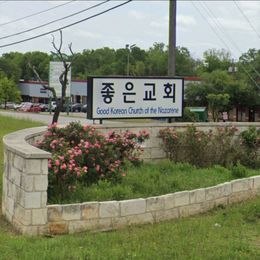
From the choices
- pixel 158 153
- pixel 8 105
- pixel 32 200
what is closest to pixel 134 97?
pixel 158 153

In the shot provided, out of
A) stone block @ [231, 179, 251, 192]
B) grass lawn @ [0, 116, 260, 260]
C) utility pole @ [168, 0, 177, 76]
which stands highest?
utility pole @ [168, 0, 177, 76]

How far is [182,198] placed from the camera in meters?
7.75

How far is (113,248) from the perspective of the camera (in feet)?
19.1

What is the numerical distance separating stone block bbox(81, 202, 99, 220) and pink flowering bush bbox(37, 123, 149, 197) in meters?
0.58

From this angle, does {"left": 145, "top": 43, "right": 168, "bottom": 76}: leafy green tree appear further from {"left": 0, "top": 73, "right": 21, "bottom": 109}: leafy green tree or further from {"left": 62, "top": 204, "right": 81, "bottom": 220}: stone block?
{"left": 62, "top": 204, "right": 81, "bottom": 220}: stone block

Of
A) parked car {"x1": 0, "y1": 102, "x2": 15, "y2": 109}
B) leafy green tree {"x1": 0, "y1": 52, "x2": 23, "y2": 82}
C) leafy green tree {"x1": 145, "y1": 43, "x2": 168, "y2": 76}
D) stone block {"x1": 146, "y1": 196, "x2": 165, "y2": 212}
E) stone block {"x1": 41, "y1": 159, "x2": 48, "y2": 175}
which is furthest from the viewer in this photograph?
leafy green tree {"x1": 0, "y1": 52, "x2": 23, "y2": 82}

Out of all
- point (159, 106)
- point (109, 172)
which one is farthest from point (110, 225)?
point (159, 106)

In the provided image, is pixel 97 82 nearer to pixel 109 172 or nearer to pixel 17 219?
pixel 109 172

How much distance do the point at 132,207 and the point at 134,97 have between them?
16.8ft

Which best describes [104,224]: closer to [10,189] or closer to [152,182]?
[10,189]

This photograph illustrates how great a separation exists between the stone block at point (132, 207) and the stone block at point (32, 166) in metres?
1.24

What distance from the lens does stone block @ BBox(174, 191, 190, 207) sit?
25.2 feet

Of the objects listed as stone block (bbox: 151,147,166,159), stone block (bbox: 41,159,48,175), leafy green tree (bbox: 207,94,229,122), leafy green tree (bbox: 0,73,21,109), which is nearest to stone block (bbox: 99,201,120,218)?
stone block (bbox: 41,159,48,175)

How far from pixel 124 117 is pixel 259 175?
3.28m
